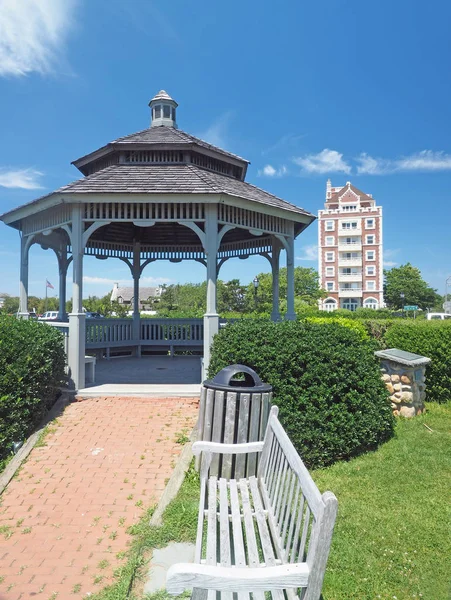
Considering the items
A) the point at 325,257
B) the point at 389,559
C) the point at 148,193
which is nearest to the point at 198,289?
the point at 325,257

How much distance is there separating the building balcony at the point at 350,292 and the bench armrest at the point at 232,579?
6618 centimetres

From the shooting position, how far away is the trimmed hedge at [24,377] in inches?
209

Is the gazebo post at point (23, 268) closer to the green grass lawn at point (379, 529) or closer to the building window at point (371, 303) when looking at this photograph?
the green grass lawn at point (379, 529)

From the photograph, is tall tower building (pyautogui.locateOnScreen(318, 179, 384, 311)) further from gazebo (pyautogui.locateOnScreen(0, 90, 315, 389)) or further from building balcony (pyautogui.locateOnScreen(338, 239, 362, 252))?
gazebo (pyautogui.locateOnScreen(0, 90, 315, 389))

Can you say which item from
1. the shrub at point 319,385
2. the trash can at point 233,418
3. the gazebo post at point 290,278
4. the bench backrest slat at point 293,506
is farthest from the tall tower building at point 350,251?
the bench backrest slat at point 293,506

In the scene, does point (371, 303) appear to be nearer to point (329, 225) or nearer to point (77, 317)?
point (329, 225)

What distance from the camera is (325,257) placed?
66562 millimetres

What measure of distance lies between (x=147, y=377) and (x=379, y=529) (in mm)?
6174

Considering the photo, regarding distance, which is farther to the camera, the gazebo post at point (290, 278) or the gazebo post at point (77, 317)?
the gazebo post at point (290, 278)

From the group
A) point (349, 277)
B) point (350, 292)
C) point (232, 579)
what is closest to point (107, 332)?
point (232, 579)

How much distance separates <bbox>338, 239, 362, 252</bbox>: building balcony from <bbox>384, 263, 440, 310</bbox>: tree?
23.8ft

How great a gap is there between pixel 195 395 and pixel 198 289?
64.2 meters

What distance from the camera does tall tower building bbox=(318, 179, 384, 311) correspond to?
Answer: 63.8 meters

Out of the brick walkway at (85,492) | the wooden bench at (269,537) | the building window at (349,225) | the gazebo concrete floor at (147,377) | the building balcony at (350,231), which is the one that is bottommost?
the brick walkway at (85,492)
